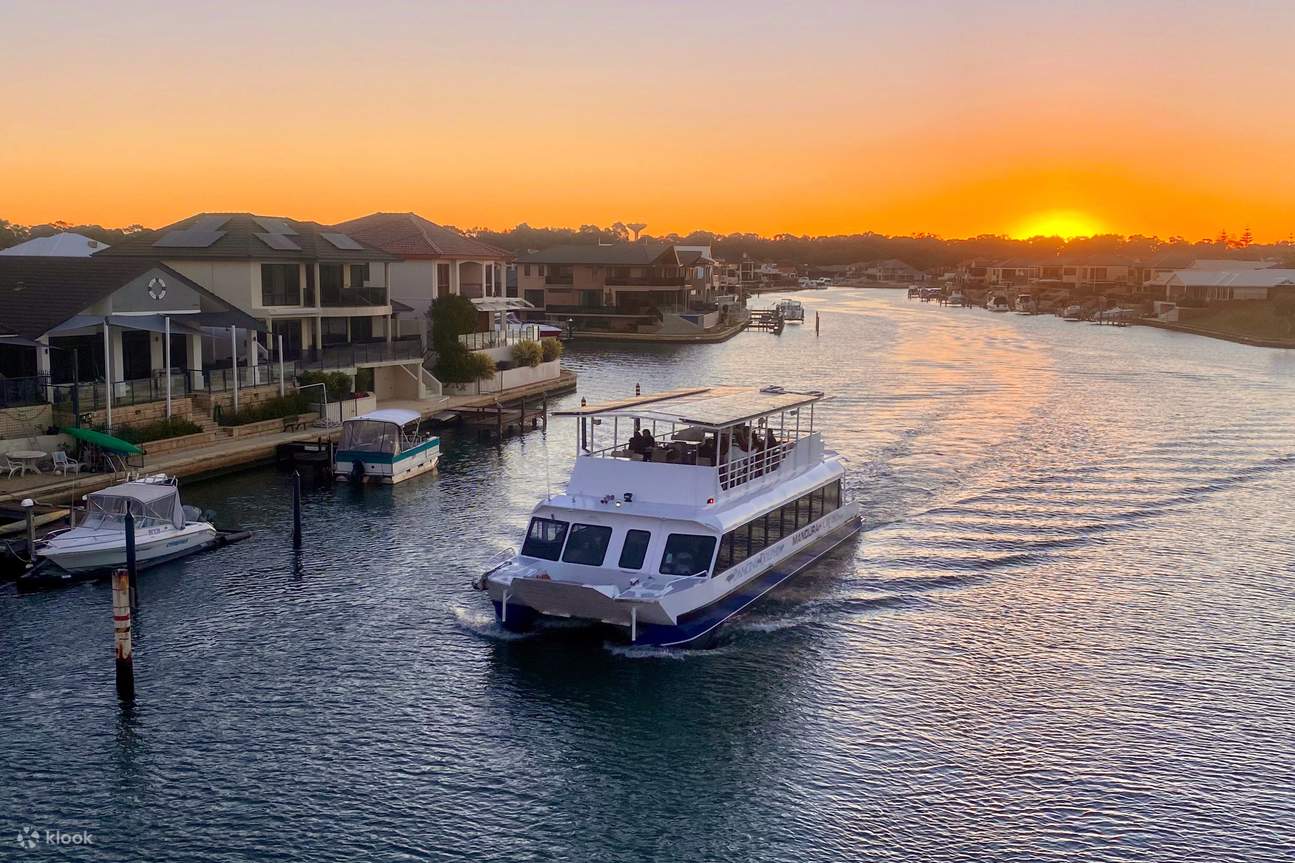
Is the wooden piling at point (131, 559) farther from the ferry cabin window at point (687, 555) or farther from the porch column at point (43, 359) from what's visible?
the porch column at point (43, 359)

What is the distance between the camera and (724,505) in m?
27.2

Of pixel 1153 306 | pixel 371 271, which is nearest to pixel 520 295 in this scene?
pixel 371 271

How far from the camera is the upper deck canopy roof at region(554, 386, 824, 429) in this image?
93.6 ft

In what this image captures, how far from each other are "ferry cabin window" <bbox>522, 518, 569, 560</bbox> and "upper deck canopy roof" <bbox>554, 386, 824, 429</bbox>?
3428mm

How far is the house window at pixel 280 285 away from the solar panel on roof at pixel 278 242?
0.94m

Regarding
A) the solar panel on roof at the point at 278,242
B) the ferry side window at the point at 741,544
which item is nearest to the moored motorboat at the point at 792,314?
A: the solar panel on roof at the point at 278,242

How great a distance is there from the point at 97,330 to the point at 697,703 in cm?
2959

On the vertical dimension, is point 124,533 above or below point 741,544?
below

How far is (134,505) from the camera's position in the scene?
29391mm

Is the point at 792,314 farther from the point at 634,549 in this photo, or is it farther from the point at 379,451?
the point at 634,549

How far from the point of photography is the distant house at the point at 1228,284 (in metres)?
142

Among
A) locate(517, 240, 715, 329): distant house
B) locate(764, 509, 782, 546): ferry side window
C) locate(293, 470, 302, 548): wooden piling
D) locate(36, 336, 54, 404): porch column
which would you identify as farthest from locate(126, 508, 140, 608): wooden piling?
locate(517, 240, 715, 329): distant house

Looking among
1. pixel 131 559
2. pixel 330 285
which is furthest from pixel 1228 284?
pixel 131 559

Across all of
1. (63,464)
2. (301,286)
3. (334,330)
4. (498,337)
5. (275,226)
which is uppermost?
(275,226)
